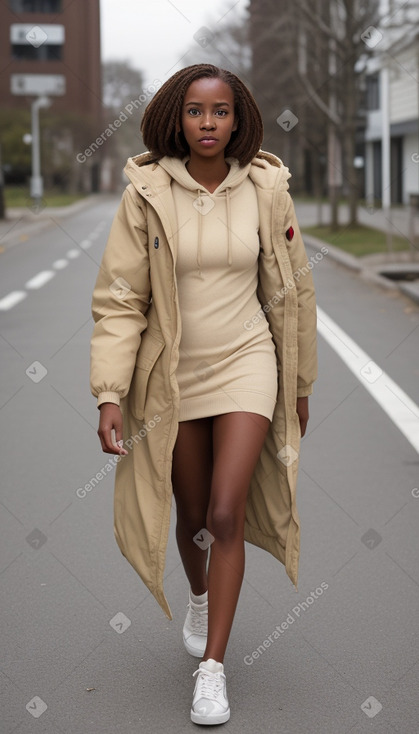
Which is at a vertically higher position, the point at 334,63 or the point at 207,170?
the point at 207,170

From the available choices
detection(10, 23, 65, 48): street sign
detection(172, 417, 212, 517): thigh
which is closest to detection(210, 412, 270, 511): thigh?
detection(172, 417, 212, 517): thigh

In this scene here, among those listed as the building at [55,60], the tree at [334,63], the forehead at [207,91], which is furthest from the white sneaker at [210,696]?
the building at [55,60]

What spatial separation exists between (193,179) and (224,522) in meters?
1.03

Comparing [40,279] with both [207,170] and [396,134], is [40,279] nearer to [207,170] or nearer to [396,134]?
[207,170]

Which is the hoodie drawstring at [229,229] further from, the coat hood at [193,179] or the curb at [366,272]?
the curb at [366,272]

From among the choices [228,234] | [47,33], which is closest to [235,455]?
[228,234]

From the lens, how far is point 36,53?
8844cm

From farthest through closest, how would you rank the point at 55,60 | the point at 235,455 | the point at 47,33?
1. the point at 55,60
2. the point at 47,33
3. the point at 235,455

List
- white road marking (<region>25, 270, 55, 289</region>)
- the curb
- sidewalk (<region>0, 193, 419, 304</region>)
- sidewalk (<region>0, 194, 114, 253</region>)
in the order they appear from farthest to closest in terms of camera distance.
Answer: sidewalk (<region>0, 194, 114, 253</region>) → white road marking (<region>25, 270, 55, 289</region>) → sidewalk (<region>0, 193, 419, 304</region>) → the curb

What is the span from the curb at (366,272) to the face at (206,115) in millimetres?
11228

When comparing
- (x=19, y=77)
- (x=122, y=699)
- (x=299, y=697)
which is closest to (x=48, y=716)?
(x=122, y=699)

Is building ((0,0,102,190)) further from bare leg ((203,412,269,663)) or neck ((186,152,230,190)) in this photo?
bare leg ((203,412,269,663))

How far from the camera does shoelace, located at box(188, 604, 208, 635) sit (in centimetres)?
394

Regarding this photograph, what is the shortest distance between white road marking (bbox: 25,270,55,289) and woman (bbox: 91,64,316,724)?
1368 cm
